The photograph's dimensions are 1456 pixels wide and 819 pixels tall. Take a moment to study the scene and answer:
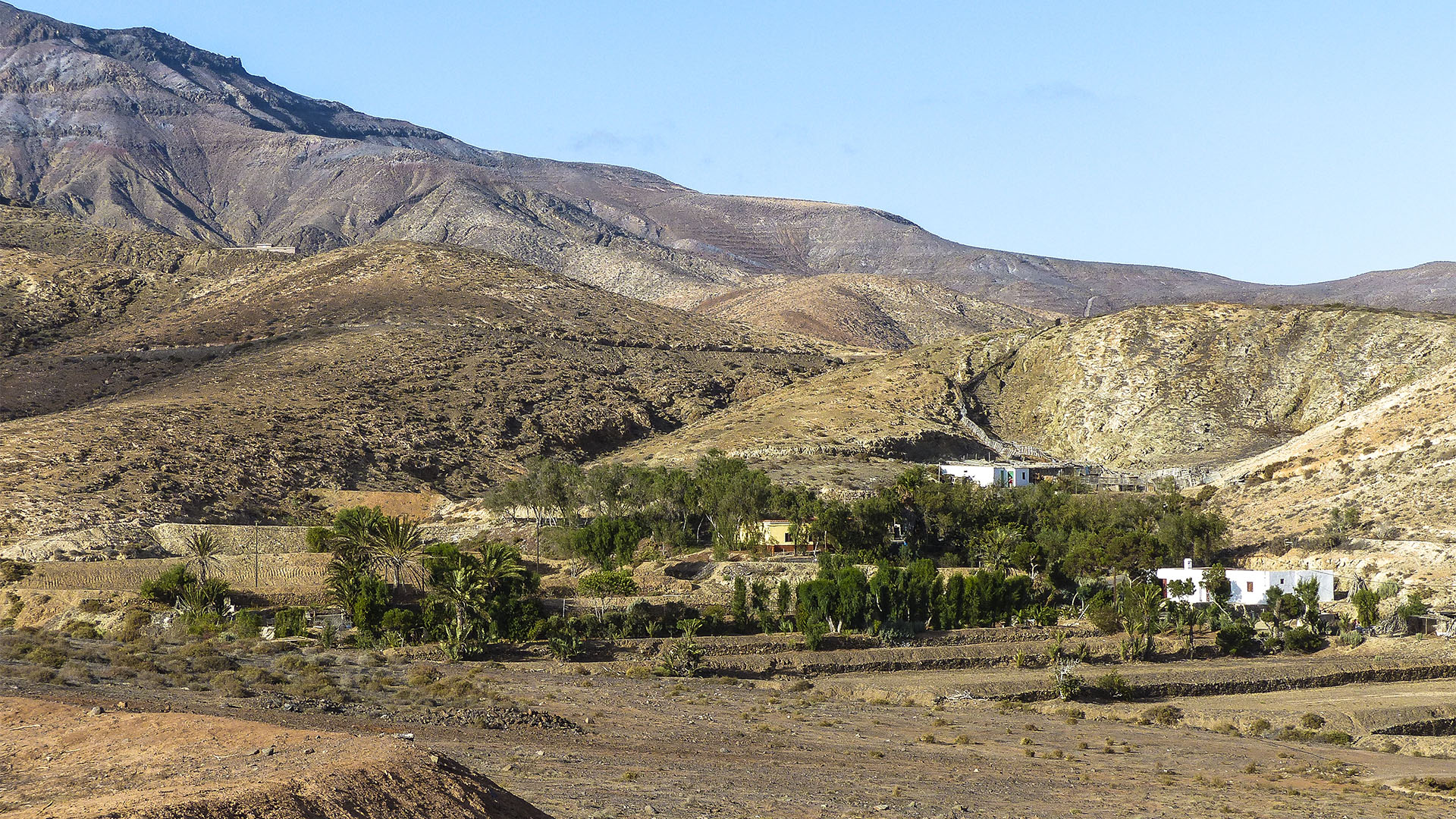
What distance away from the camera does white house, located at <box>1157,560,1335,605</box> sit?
45906 millimetres

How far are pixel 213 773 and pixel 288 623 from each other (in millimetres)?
23518

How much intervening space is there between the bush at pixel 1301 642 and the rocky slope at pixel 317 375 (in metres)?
40.7

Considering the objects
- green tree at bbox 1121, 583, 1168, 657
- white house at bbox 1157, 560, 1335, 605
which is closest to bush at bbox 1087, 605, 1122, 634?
green tree at bbox 1121, 583, 1168, 657

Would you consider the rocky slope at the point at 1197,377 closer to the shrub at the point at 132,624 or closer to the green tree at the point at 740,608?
the green tree at the point at 740,608

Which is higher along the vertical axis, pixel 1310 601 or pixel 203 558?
pixel 203 558

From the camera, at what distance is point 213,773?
1420cm

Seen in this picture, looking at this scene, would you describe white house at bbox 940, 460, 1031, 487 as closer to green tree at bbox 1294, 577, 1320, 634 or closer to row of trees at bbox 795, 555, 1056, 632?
row of trees at bbox 795, 555, 1056, 632

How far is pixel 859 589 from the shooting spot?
4084 cm

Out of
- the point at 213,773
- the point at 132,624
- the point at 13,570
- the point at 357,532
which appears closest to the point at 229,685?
the point at 132,624

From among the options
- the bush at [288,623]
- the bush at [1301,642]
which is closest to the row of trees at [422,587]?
the bush at [288,623]

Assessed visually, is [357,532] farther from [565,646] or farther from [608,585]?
[565,646]

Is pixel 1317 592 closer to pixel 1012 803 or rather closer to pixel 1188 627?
pixel 1188 627

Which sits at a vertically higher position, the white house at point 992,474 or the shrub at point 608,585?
the white house at point 992,474

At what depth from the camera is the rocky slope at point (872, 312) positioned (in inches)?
6767
